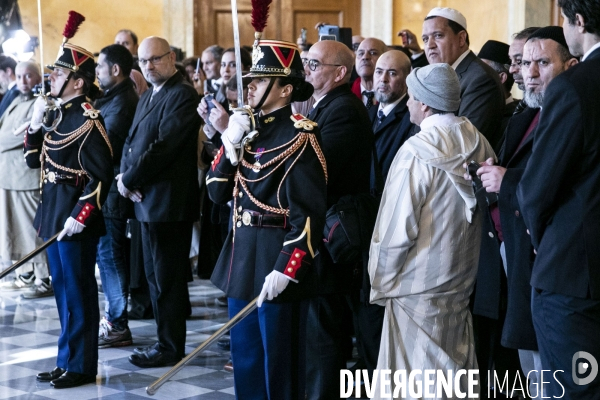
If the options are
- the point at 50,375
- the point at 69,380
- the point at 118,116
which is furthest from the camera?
the point at 118,116

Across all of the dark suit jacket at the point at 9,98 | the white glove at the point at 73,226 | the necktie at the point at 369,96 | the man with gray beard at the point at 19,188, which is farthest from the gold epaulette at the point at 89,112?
the dark suit jacket at the point at 9,98

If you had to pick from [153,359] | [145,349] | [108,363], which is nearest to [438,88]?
[153,359]

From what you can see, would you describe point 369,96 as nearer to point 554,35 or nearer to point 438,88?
point 438,88

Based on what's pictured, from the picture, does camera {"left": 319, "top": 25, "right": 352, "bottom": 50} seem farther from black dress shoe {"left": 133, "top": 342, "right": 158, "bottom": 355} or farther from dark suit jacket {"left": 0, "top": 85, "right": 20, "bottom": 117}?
dark suit jacket {"left": 0, "top": 85, "right": 20, "bottom": 117}

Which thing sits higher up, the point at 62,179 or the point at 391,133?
the point at 391,133

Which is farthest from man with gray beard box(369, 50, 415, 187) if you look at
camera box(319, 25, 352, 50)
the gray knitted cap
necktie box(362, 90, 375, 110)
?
camera box(319, 25, 352, 50)

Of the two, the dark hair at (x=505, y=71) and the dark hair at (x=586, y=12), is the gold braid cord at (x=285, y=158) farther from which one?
the dark hair at (x=505, y=71)

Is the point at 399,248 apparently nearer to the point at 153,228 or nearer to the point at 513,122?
the point at 513,122

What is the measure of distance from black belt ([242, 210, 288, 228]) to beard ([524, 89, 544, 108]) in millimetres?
1023

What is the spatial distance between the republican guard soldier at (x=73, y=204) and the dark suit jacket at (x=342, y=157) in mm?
1182

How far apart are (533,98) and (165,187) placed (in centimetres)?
240

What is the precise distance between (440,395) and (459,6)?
6.29 m

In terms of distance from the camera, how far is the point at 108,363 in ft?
17.1

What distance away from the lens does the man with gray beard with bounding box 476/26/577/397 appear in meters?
3.23
